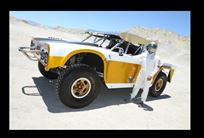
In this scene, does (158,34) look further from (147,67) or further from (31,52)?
(31,52)

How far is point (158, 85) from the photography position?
25.1 ft

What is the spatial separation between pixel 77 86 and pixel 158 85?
301cm

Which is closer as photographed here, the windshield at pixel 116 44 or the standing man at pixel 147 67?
the standing man at pixel 147 67

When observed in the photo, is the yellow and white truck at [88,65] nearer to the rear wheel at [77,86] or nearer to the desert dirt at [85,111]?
the rear wheel at [77,86]

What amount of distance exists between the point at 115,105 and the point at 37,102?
1.79 m

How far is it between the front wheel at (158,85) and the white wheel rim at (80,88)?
97.1 inches

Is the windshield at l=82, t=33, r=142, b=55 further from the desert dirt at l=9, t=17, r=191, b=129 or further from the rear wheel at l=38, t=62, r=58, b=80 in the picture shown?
the rear wheel at l=38, t=62, r=58, b=80

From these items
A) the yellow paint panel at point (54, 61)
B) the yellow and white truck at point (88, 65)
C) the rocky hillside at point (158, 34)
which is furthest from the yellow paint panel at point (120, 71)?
the rocky hillside at point (158, 34)

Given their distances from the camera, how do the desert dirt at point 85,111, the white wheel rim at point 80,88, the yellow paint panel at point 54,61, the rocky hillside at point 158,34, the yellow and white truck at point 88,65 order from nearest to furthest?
the desert dirt at point 85,111
the yellow paint panel at point 54,61
the yellow and white truck at point 88,65
the white wheel rim at point 80,88
the rocky hillside at point 158,34

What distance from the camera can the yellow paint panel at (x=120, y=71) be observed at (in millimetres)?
5969

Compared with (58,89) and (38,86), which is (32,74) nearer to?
(38,86)

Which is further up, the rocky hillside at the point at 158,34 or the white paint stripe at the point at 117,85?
the rocky hillside at the point at 158,34

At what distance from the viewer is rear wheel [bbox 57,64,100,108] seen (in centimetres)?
530
